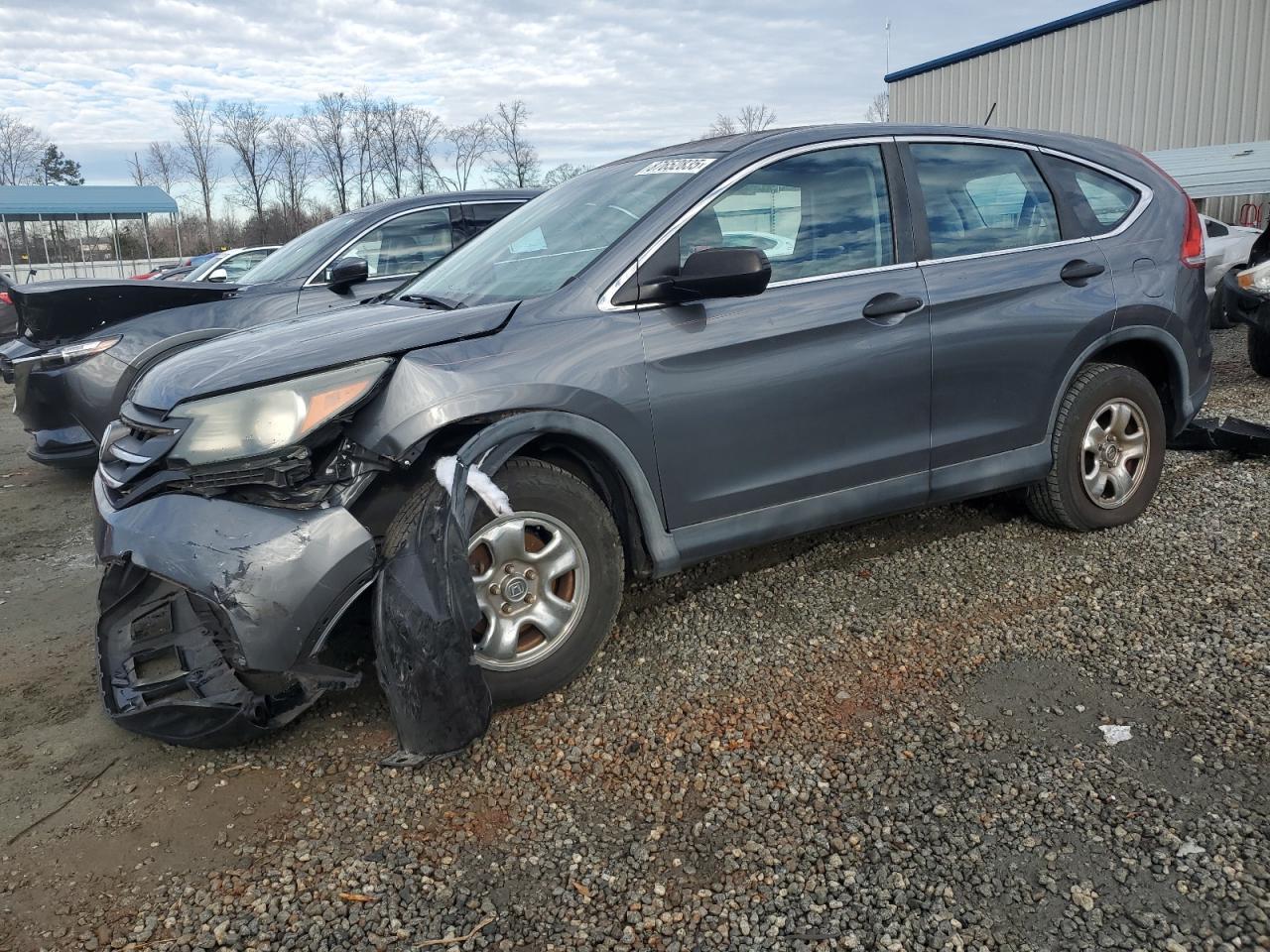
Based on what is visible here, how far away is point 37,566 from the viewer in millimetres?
4895

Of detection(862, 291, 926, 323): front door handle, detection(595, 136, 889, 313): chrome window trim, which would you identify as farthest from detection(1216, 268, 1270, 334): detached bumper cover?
detection(862, 291, 926, 323): front door handle

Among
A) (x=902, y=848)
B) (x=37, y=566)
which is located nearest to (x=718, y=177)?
(x=902, y=848)

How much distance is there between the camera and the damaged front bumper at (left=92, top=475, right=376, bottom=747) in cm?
261

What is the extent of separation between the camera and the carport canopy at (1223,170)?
480 inches

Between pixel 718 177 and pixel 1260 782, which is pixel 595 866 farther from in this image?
pixel 718 177

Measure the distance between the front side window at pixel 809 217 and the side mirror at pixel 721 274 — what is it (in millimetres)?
189

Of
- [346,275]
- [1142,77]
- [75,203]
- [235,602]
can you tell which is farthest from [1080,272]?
[75,203]

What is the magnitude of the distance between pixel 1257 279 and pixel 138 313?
8.56 metres

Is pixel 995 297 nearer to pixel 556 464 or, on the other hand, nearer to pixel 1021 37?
pixel 556 464

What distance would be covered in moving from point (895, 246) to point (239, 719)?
288 cm

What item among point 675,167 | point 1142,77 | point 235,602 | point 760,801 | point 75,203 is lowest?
point 760,801

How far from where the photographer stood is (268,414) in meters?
2.78

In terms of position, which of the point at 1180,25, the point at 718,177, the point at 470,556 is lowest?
the point at 470,556

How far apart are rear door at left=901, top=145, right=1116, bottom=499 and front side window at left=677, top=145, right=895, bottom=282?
19 cm
